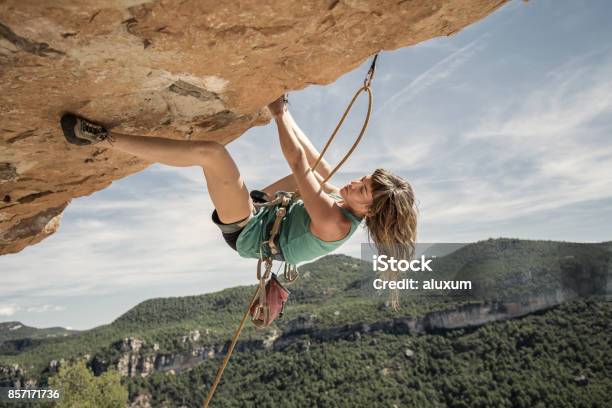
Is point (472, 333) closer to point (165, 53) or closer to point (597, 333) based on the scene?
point (597, 333)

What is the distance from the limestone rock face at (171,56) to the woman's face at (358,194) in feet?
2.68

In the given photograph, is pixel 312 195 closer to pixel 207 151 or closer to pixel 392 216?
pixel 392 216

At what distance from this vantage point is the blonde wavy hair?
2.96 meters

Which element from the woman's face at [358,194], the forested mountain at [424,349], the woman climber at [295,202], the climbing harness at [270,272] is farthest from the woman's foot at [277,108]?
the forested mountain at [424,349]

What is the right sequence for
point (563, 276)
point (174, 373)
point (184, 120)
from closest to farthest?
point (184, 120) → point (563, 276) → point (174, 373)

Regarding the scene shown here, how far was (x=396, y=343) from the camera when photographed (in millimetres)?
54406

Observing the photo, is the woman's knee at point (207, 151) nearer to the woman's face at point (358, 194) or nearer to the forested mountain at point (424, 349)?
the woman's face at point (358, 194)

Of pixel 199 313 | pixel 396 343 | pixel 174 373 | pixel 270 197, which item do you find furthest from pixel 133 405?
pixel 270 197

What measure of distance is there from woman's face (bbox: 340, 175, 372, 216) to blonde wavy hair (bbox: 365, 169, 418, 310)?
4cm

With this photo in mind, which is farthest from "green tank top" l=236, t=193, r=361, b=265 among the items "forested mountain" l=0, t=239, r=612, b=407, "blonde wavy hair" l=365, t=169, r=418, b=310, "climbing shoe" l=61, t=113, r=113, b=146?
"forested mountain" l=0, t=239, r=612, b=407

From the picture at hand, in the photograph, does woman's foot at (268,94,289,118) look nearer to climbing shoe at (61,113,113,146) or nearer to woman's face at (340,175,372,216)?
woman's face at (340,175,372,216)

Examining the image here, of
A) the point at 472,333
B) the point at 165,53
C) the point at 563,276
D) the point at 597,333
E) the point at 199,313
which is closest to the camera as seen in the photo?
the point at 165,53

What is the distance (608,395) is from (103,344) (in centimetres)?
6417

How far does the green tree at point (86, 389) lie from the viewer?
21.1 metres
